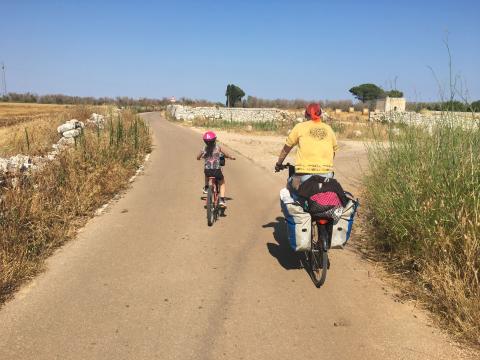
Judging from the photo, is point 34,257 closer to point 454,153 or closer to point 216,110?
point 454,153

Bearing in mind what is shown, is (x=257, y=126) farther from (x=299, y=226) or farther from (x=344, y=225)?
(x=299, y=226)

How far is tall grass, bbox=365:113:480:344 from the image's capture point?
4.45 meters

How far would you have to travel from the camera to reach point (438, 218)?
17.2 ft

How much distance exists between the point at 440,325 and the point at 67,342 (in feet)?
11.7

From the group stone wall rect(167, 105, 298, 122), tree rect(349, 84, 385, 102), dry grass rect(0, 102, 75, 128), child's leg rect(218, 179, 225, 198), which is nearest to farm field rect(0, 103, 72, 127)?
dry grass rect(0, 102, 75, 128)

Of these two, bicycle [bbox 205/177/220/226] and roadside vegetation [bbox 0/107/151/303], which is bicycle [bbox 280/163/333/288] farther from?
roadside vegetation [bbox 0/107/151/303]

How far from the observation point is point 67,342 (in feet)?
13.2

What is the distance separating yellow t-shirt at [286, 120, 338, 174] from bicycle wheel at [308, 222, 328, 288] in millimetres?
727

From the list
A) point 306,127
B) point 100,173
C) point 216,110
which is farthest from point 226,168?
point 216,110

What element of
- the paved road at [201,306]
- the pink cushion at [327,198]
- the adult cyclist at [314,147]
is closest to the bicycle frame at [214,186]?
the paved road at [201,306]

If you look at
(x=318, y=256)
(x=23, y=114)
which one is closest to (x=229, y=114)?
(x=23, y=114)

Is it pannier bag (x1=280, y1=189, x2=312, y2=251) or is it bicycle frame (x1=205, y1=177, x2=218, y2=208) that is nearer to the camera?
pannier bag (x1=280, y1=189, x2=312, y2=251)

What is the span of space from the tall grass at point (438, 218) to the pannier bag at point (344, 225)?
897 mm

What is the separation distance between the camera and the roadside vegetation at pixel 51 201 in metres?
5.59
